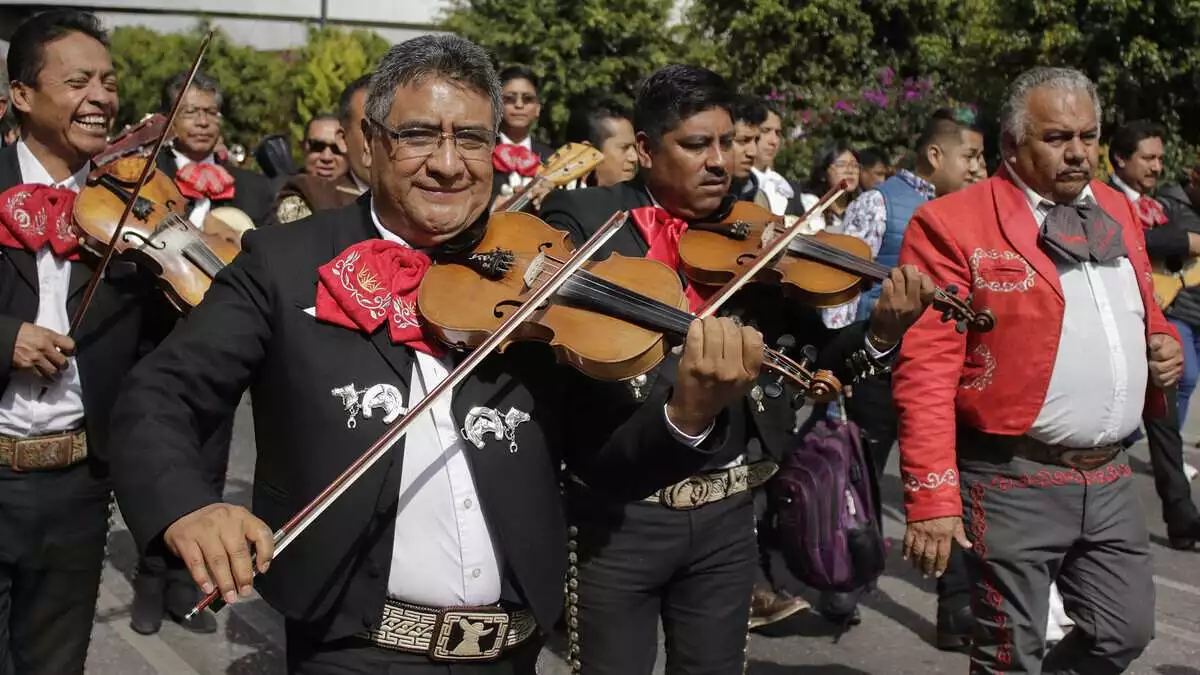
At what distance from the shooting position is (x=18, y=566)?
3.28m

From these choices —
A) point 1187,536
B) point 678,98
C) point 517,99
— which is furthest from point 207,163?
point 1187,536

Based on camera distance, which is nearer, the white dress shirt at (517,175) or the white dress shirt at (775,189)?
the white dress shirt at (517,175)

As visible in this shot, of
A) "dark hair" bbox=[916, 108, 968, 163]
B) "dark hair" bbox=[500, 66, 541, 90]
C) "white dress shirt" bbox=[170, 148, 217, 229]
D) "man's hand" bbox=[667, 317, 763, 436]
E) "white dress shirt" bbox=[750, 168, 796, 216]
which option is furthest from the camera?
"dark hair" bbox=[500, 66, 541, 90]

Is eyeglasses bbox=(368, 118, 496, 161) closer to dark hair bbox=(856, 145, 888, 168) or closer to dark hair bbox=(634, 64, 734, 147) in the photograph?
dark hair bbox=(634, 64, 734, 147)

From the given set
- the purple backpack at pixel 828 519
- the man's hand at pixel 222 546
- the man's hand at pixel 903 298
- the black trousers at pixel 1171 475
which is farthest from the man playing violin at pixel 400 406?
the black trousers at pixel 1171 475

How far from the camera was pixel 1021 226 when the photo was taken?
344 cm

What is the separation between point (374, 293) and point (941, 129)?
437 cm

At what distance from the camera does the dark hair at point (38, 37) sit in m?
3.32

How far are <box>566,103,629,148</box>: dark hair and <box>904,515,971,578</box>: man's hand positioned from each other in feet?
10.4

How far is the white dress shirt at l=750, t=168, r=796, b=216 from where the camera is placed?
6.85 metres

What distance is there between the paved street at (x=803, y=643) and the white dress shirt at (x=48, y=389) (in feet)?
4.95

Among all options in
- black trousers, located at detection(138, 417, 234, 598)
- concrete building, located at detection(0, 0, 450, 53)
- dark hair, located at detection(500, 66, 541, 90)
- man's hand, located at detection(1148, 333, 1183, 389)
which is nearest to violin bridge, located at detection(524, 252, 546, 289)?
man's hand, located at detection(1148, 333, 1183, 389)

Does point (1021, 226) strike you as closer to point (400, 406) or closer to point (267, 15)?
point (400, 406)

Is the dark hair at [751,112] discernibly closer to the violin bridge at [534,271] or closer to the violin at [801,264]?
the violin at [801,264]
